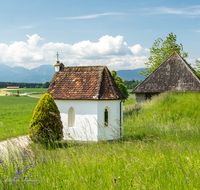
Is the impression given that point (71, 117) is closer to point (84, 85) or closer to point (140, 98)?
point (84, 85)

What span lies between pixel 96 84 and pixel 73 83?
6.67 ft

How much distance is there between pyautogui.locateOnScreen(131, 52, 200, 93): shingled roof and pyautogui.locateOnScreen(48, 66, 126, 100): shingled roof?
1093cm

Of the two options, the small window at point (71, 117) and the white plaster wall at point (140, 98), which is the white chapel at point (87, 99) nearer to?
the small window at point (71, 117)

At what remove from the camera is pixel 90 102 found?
633 inches

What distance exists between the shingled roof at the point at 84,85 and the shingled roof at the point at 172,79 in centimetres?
1093

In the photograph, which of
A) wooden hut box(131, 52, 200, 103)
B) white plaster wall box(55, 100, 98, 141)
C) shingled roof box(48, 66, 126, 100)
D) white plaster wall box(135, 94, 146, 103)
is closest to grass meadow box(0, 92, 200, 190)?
white plaster wall box(55, 100, 98, 141)

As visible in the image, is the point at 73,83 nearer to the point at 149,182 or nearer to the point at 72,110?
the point at 72,110

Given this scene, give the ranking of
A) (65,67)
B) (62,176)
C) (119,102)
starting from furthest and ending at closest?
(65,67) < (119,102) < (62,176)

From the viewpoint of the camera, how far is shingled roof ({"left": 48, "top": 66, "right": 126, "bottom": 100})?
16328mm

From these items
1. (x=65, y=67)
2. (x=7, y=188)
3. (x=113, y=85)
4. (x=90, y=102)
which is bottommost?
(x=7, y=188)

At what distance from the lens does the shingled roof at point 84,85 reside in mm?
16328

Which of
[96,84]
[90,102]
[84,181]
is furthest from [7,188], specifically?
[96,84]

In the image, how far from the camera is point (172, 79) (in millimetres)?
27375

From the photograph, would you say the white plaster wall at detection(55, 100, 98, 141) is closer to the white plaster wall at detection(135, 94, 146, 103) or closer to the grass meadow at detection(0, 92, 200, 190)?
the grass meadow at detection(0, 92, 200, 190)
